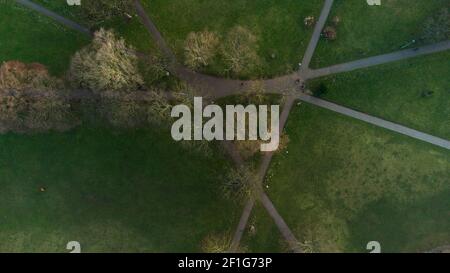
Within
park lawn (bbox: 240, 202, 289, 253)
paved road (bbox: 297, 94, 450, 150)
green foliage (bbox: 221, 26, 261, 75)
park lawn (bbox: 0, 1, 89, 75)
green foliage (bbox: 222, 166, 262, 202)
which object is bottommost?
park lawn (bbox: 240, 202, 289, 253)

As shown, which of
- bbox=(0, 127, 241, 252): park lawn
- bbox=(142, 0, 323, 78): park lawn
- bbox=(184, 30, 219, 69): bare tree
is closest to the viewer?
bbox=(184, 30, 219, 69): bare tree

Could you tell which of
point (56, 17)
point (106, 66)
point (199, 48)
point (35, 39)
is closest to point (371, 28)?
point (199, 48)

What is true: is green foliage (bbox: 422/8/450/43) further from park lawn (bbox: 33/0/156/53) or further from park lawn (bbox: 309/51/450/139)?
park lawn (bbox: 33/0/156/53)

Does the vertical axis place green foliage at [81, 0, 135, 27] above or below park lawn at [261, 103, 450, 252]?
above

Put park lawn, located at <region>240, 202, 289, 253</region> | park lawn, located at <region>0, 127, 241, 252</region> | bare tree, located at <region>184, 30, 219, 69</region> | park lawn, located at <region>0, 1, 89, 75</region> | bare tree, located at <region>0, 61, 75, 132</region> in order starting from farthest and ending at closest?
park lawn, located at <region>0, 1, 89, 75</region> → park lawn, located at <region>0, 127, 241, 252</region> → park lawn, located at <region>240, 202, 289, 253</region> → bare tree, located at <region>184, 30, 219, 69</region> → bare tree, located at <region>0, 61, 75, 132</region>

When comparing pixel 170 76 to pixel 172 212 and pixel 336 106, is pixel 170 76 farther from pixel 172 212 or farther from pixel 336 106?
pixel 336 106

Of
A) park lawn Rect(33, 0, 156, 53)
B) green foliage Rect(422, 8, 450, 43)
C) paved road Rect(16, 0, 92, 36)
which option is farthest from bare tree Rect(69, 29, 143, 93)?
green foliage Rect(422, 8, 450, 43)
